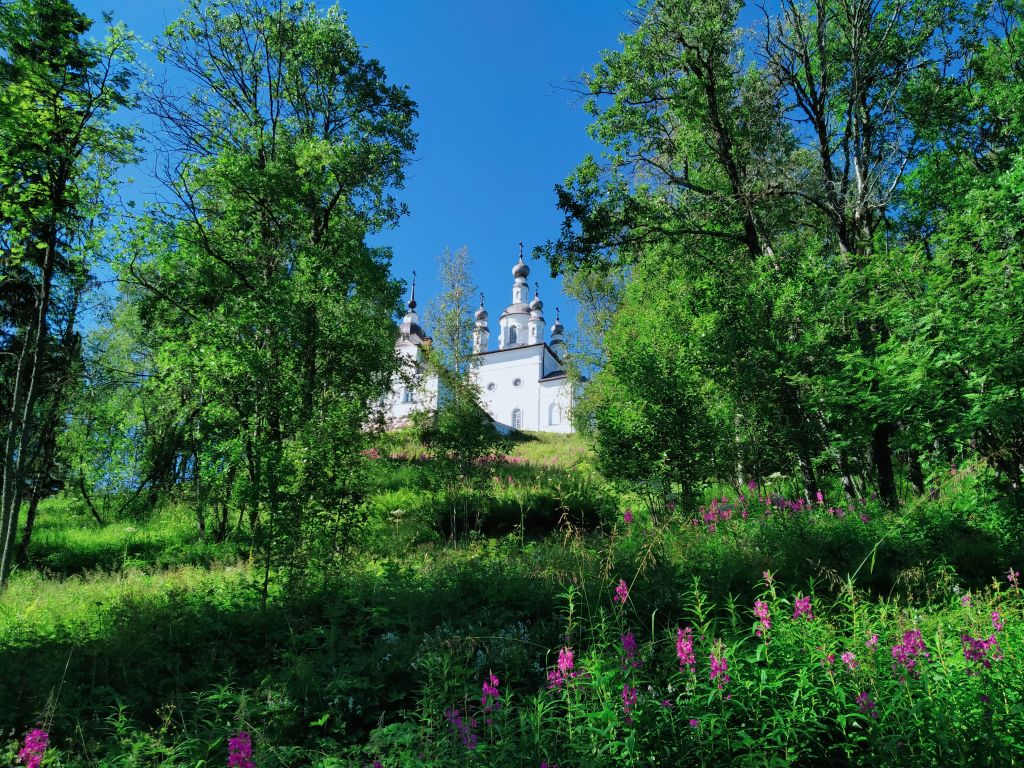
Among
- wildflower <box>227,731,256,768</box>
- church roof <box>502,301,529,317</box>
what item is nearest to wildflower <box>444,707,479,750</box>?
wildflower <box>227,731,256,768</box>

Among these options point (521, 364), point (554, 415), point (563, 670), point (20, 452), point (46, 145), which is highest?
point (521, 364)

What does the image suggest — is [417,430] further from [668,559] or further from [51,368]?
[668,559]

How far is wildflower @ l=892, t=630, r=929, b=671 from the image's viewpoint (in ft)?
9.30

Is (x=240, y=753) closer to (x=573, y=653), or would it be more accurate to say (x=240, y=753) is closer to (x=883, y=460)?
(x=573, y=653)

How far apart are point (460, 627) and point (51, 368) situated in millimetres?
9510

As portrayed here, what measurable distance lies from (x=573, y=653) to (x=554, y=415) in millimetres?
48257

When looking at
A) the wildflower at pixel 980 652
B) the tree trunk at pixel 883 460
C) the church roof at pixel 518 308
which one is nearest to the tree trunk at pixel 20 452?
the wildflower at pixel 980 652

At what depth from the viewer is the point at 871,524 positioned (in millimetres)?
7227

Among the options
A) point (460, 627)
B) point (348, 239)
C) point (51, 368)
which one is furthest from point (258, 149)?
point (460, 627)

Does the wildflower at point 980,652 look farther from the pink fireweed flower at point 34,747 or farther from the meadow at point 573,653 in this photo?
the pink fireweed flower at point 34,747

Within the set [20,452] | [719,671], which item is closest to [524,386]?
[20,452]

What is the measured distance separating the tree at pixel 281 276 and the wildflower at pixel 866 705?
5250 millimetres

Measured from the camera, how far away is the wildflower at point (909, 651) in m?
2.83

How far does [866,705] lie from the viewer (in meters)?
2.59
